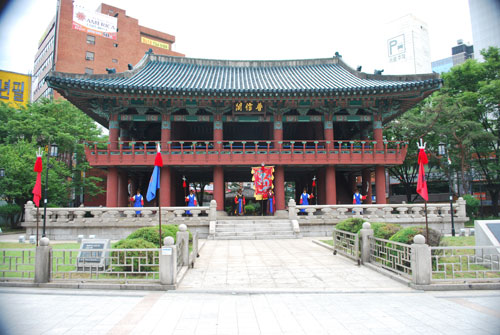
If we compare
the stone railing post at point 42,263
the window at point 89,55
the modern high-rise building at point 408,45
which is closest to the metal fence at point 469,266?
the stone railing post at point 42,263

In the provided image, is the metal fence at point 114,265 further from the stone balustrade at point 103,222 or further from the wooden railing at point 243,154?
the wooden railing at point 243,154

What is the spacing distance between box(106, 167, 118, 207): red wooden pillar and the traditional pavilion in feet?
0.21

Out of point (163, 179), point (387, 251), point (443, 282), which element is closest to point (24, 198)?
point (163, 179)

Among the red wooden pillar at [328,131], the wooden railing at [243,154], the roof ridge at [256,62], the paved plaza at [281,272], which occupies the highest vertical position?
the roof ridge at [256,62]

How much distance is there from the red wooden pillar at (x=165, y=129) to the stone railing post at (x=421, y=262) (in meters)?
18.0

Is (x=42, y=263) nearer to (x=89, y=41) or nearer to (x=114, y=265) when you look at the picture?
(x=114, y=265)

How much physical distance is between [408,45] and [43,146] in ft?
246

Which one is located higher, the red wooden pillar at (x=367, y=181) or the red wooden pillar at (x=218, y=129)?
the red wooden pillar at (x=218, y=129)

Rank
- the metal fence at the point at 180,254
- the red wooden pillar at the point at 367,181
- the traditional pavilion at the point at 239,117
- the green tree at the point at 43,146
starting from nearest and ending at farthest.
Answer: the metal fence at the point at 180,254
the traditional pavilion at the point at 239,117
the green tree at the point at 43,146
the red wooden pillar at the point at 367,181

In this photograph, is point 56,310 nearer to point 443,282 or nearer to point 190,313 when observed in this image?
point 190,313

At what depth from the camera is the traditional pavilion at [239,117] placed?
70.9 feet

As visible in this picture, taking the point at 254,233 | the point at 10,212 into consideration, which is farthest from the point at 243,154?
the point at 10,212

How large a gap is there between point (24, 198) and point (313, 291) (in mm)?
25525

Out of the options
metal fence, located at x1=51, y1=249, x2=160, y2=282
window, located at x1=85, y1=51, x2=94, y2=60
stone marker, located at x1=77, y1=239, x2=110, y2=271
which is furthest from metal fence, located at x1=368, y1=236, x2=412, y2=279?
window, located at x1=85, y1=51, x2=94, y2=60
